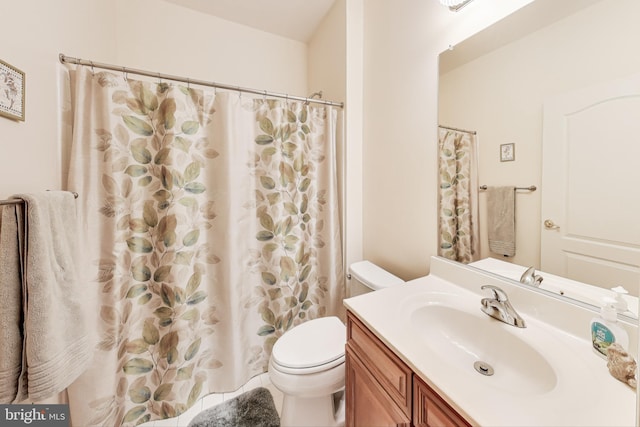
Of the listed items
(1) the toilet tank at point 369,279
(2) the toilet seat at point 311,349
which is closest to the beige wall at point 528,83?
(1) the toilet tank at point 369,279

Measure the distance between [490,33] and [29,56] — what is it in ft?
5.48

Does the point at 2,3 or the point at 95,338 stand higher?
the point at 2,3

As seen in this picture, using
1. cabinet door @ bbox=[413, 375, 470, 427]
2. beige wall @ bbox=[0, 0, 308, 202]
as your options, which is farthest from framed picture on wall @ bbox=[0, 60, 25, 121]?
cabinet door @ bbox=[413, 375, 470, 427]

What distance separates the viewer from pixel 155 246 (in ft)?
4.06

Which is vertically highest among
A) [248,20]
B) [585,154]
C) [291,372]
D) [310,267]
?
[248,20]

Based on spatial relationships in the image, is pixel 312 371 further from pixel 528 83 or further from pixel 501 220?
pixel 528 83

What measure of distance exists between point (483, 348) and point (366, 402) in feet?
1.42

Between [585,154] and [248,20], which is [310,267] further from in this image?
[248,20]

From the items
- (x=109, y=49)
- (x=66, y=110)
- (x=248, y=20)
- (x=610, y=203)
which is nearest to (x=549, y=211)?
(x=610, y=203)

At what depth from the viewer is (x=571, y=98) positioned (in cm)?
71

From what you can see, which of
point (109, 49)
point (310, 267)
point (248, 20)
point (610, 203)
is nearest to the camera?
point (610, 203)

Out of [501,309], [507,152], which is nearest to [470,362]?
[501,309]

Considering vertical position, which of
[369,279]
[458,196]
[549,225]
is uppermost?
[458,196]

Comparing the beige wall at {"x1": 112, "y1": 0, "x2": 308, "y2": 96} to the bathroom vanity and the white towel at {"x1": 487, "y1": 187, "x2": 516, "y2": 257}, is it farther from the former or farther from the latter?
the bathroom vanity
